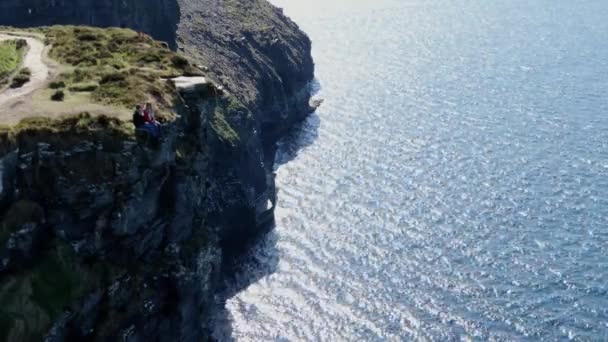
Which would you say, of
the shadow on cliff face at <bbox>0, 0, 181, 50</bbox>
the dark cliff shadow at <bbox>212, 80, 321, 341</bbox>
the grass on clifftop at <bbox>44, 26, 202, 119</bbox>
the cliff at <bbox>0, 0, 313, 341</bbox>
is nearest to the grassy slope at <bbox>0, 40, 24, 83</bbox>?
the grass on clifftop at <bbox>44, 26, 202, 119</bbox>

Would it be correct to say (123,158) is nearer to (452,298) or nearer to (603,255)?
(452,298)

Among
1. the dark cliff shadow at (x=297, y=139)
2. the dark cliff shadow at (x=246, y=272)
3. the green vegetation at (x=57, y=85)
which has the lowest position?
the dark cliff shadow at (x=297, y=139)

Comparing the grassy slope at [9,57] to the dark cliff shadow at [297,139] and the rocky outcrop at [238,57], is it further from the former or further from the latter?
the dark cliff shadow at [297,139]

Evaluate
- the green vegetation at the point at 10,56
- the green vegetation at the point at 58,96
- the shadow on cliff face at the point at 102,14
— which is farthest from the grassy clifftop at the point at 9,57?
the shadow on cliff face at the point at 102,14

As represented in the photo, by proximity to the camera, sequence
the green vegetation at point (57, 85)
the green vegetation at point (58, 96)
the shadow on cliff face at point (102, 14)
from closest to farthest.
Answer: the green vegetation at point (58, 96) → the green vegetation at point (57, 85) → the shadow on cliff face at point (102, 14)

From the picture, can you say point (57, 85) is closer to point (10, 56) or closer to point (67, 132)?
point (10, 56)

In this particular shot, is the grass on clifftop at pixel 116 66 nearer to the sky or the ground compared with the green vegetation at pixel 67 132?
nearer to the ground

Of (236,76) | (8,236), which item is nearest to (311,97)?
(236,76)
